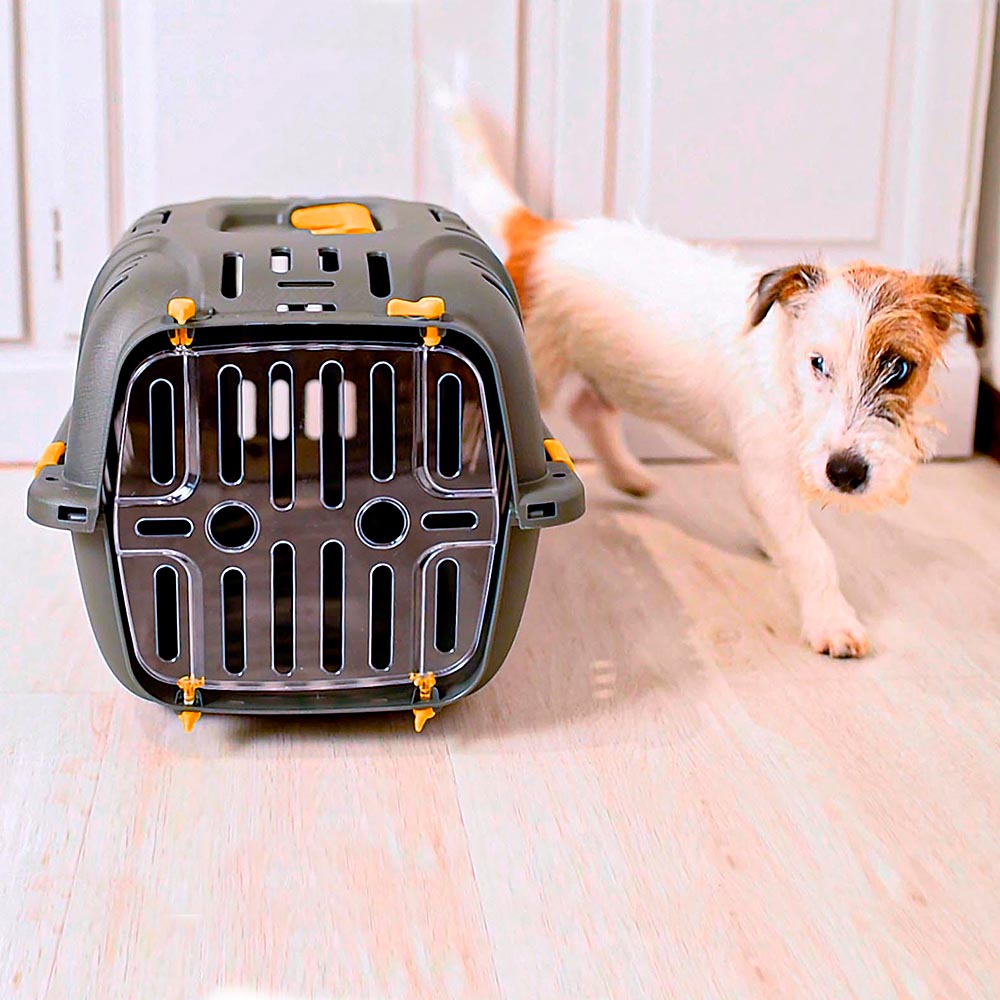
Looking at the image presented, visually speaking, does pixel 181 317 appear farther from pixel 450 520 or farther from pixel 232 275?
pixel 450 520

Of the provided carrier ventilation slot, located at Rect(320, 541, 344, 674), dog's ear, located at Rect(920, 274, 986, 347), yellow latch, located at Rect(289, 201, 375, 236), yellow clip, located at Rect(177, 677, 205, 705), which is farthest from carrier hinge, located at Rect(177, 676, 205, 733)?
dog's ear, located at Rect(920, 274, 986, 347)

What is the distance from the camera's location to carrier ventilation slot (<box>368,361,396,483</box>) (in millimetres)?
1347

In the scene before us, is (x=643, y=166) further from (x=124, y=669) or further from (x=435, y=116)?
(x=124, y=669)

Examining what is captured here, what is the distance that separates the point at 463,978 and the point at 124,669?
1.63 feet

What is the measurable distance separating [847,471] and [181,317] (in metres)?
0.73

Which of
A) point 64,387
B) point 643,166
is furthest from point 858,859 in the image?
point 64,387

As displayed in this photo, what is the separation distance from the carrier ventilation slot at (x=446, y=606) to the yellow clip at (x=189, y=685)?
235 millimetres

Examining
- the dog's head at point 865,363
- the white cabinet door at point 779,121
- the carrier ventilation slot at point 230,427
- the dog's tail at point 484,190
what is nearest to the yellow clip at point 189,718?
the carrier ventilation slot at point 230,427

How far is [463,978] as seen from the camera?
1057mm

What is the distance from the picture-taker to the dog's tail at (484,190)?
2055mm

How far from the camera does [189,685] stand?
137cm

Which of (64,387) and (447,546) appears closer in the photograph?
(447,546)

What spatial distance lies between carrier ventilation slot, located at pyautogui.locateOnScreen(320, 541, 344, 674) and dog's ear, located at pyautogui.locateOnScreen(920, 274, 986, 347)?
71 centimetres

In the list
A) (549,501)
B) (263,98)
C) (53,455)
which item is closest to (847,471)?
(549,501)
